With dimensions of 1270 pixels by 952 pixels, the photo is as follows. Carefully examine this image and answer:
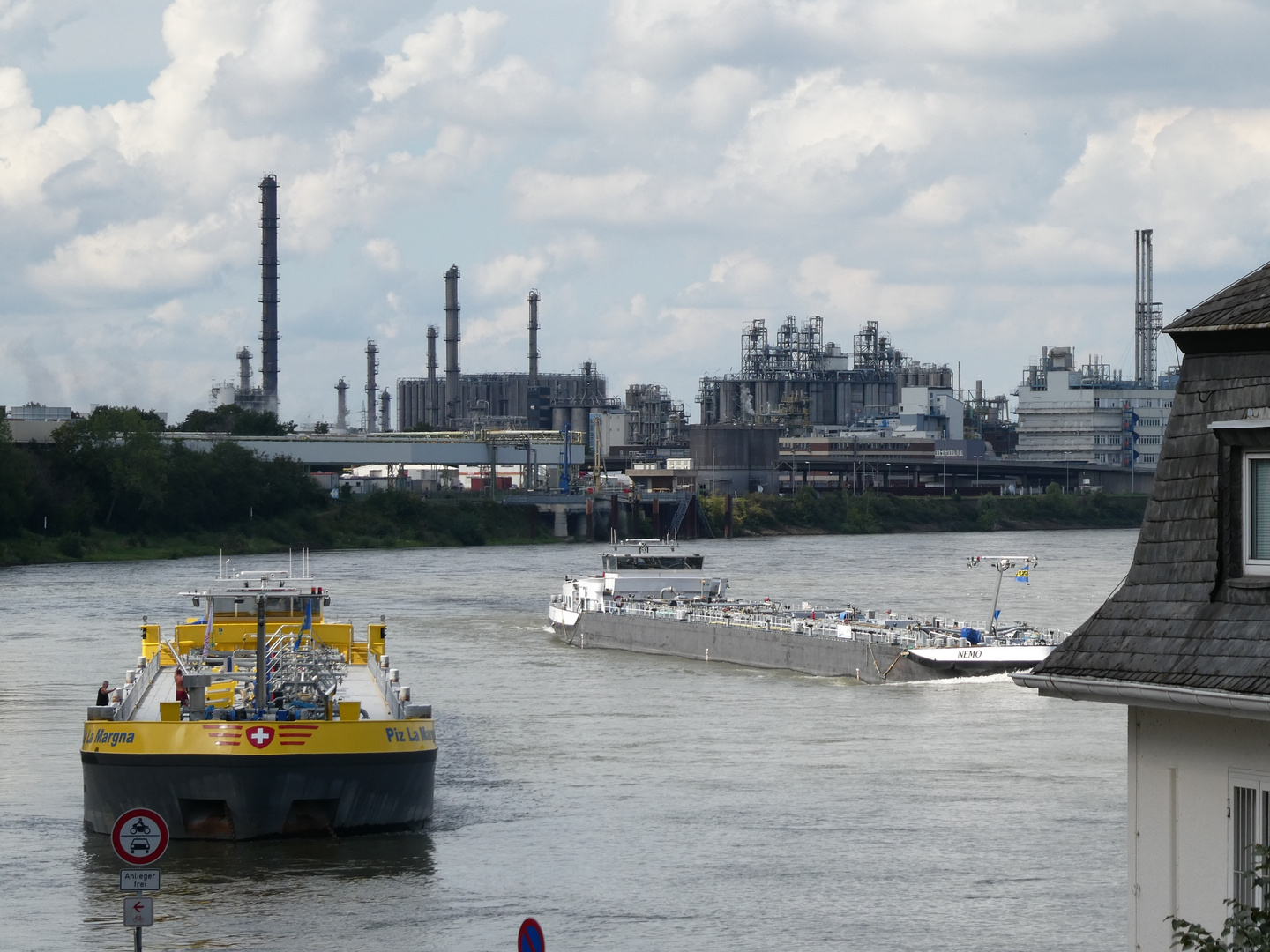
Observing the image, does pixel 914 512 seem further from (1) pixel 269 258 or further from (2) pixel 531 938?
(2) pixel 531 938

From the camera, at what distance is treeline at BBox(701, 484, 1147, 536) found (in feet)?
537

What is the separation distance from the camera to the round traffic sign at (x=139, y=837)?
1343cm

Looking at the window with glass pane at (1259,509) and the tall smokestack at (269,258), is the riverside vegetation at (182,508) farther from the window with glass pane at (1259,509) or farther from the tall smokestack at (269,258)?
the window with glass pane at (1259,509)

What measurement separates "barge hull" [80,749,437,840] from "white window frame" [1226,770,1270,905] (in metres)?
18.2

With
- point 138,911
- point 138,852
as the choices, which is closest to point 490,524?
point 138,852

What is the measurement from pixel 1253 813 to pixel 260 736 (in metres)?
18.5

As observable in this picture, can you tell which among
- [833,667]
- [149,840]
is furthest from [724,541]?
[149,840]

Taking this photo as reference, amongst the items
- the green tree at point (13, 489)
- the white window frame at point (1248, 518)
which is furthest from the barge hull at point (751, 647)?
the green tree at point (13, 489)

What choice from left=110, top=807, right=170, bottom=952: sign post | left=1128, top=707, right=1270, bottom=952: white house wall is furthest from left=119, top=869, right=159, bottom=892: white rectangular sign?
A: left=1128, top=707, right=1270, bottom=952: white house wall

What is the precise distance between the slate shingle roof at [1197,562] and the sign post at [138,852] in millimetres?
7204

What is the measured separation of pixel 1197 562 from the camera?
28.1ft

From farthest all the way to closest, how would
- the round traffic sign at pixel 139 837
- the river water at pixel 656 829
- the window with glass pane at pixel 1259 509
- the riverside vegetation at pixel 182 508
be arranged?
the riverside vegetation at pixel 182 508
the river water at pixel 656 829
the round traffic sign at pixel 139 837
the window with glass pane at pixel 1259 509

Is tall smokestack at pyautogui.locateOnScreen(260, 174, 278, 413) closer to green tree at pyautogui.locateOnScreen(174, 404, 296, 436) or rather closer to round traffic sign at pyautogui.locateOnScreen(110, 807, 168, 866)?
green tree at pyautogui.locateOnScreen(174, 404, 296, 436)

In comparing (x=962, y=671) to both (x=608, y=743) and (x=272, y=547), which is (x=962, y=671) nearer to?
(x=608, y=743)
